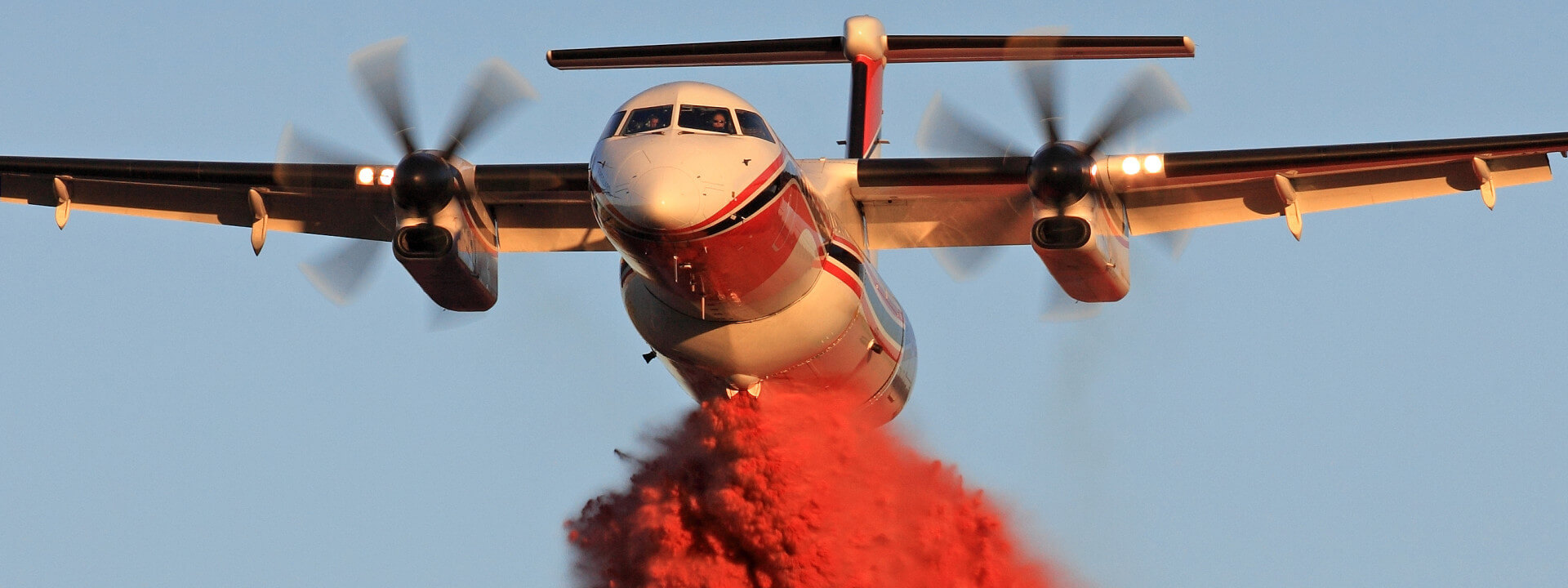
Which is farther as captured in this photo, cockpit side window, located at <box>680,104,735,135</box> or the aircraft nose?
cockpit side window, located at <box>680,104,735,135</box>

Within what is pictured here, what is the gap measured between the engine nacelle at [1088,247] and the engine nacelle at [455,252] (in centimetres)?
457

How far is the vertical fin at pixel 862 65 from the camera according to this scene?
1783cm

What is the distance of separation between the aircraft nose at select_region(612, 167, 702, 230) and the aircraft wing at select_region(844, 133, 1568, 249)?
3193mm

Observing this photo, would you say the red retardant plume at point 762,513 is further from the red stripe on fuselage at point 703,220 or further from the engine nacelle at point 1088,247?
the red stripe on fuselage at point 703,220

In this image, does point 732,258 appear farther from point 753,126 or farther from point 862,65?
point 862,65

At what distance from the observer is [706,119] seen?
1195cm

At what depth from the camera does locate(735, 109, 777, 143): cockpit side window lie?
1211cm

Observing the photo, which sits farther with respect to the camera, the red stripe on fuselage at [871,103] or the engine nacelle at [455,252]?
the red stripe on fuselage at [871,103]

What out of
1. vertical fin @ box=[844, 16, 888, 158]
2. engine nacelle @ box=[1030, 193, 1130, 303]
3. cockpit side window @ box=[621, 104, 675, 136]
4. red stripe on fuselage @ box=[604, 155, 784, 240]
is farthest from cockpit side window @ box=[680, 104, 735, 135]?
vertical fin @ box=[844, 16, 888, 158]

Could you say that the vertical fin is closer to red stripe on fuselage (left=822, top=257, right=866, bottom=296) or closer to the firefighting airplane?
the firefighting airplane

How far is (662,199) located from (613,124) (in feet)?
3.81

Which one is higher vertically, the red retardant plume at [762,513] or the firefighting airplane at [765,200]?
the firefighting airplane at [765,200]

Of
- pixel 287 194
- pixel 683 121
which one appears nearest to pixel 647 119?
pixel 683 121

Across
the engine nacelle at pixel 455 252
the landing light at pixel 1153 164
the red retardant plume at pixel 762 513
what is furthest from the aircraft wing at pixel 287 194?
the landing light at pixel 1153 164
